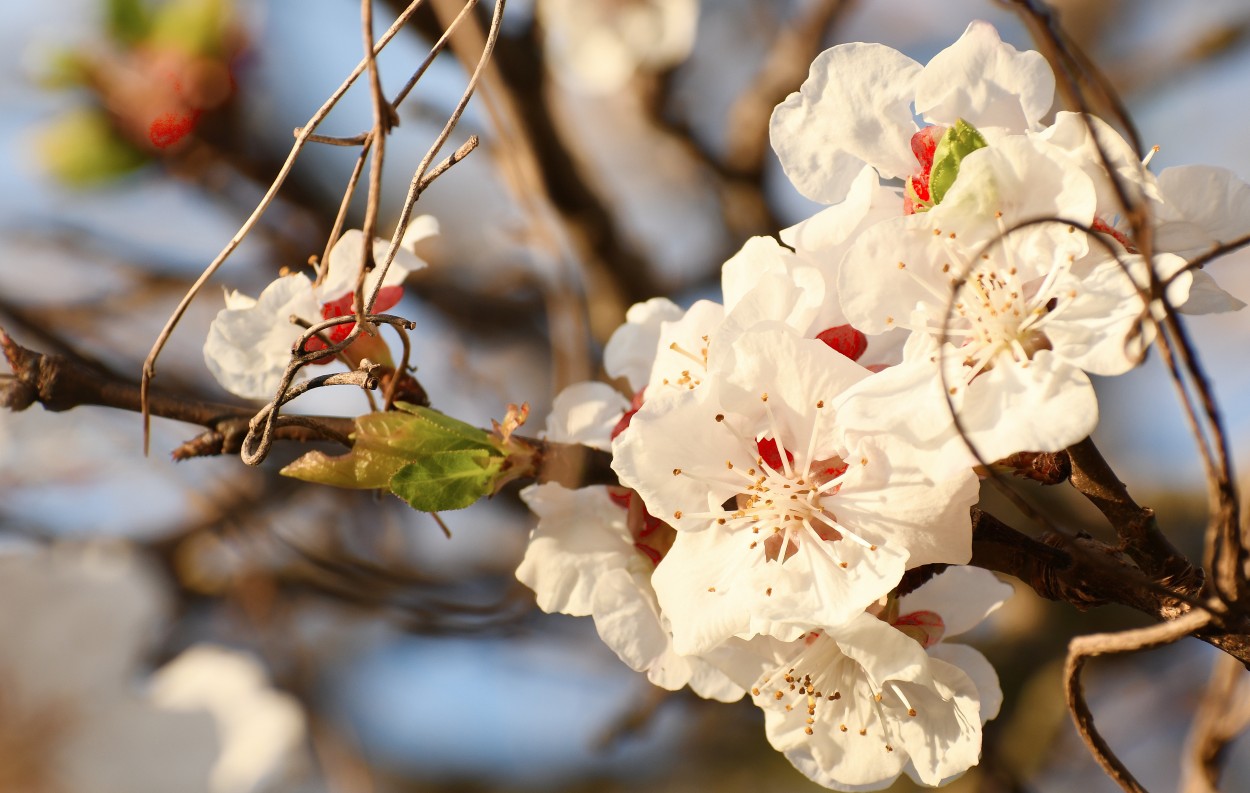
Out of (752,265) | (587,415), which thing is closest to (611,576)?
(587,415)

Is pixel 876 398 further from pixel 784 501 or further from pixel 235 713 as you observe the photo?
pixel 235 713

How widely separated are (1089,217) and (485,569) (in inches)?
73.1

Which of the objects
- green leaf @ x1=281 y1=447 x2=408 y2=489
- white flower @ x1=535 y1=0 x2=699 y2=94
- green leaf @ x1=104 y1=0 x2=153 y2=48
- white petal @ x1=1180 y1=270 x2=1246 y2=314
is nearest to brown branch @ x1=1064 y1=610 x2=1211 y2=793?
white petal @ x1=1180 y1=270 x2=1246 y2=314

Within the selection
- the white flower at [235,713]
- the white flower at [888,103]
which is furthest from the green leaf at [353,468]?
the white flower at [888,103]

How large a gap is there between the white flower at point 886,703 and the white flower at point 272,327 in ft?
1.24

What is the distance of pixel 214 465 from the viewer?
5.17 feet

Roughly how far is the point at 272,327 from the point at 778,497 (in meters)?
0.37

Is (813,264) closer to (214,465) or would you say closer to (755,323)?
(755,323)

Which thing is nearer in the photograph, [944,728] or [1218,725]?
[944,728]

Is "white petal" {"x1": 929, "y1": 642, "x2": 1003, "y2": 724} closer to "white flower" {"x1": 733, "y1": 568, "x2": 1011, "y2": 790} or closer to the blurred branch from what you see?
"white flower" {"x1": 733, "y1": 568, "x2": 1011, "y2": 790}

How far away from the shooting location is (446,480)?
0.69m

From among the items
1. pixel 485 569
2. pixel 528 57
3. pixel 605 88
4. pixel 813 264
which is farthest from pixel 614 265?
pixel 813 264

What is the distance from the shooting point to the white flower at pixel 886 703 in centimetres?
72

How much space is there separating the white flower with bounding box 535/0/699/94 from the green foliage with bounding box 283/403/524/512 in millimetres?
1420
